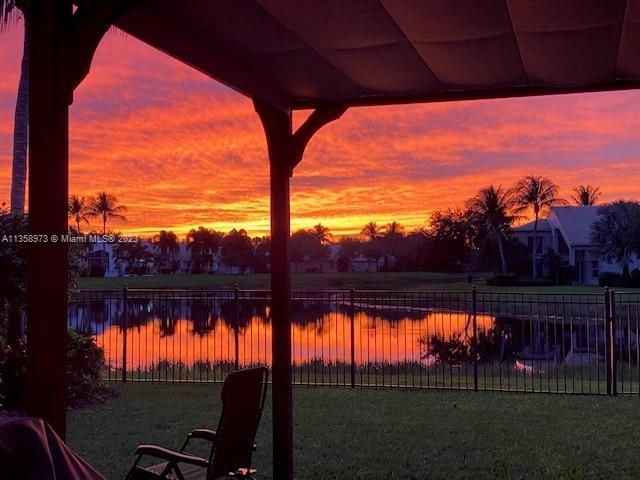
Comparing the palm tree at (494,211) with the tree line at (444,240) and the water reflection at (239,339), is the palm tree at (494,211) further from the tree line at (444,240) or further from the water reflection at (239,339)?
the water reflection at (239,339)

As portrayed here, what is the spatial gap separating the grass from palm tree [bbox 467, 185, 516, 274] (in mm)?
42445

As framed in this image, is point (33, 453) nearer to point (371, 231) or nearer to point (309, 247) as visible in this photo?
point (371, 231)

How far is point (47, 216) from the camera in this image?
2707 mm

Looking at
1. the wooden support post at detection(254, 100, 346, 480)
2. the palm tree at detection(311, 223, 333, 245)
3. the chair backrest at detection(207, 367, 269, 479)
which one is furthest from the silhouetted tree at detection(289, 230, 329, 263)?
the chair backrest at detection(207, 367, 269, 479)

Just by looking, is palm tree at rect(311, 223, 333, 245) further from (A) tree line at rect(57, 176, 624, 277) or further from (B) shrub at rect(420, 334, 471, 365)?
(B) shrub at rect(420, 334, 471, 365)

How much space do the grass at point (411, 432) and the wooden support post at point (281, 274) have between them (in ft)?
A: 1.99

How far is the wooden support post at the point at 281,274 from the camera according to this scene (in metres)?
5.44

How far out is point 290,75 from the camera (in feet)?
16.5

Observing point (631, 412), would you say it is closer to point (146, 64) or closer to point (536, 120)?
point (146, 64)

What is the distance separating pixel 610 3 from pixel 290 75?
2.16 metres

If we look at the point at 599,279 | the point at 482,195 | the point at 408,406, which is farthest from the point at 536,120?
the point at 482,195

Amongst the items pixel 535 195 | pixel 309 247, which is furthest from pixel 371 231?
pixel 535 195

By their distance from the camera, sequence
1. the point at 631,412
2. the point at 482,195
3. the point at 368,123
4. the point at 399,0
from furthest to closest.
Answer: the point at 482,195
the point at 368,123
the point at 631,412
the point at 399,0

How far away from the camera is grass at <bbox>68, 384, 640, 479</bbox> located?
6090mm
